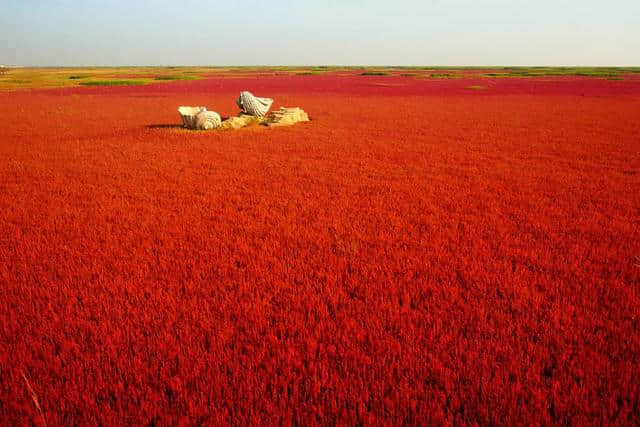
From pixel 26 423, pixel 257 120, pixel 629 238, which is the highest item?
pixel 257 120

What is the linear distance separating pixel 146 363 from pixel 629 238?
682 centimetres

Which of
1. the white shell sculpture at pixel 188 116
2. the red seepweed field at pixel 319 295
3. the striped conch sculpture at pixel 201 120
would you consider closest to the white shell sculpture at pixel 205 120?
the striped conch sculpture at pixel 201 120

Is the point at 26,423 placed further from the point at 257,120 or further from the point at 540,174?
the point at 257,120

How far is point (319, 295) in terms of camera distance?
425 cm

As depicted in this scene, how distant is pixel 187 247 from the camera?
18.1ft

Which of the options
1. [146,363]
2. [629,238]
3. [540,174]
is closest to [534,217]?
[629,238]

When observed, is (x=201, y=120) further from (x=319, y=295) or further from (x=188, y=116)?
(x=319, y=295)

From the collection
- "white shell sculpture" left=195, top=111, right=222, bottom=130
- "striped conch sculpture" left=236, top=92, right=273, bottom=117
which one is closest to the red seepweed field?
"white shell sculpture" left=195, top=111, right=222, bottom=130

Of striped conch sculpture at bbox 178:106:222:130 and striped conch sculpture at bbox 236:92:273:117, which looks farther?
striped conch sculpture at bbox 236:92:273:117

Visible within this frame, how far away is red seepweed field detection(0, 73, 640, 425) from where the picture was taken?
284 centimetres

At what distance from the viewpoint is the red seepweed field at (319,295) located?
2.84 meters

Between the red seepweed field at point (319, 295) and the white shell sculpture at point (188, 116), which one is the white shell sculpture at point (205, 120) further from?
the red seepweed field at point (319, 295)

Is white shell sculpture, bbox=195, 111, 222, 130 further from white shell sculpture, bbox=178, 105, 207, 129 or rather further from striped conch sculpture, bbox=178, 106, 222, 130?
white shell sculpture, bbox=178, 105, 207, 129

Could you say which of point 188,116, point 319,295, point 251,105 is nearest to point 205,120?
point 188,116
